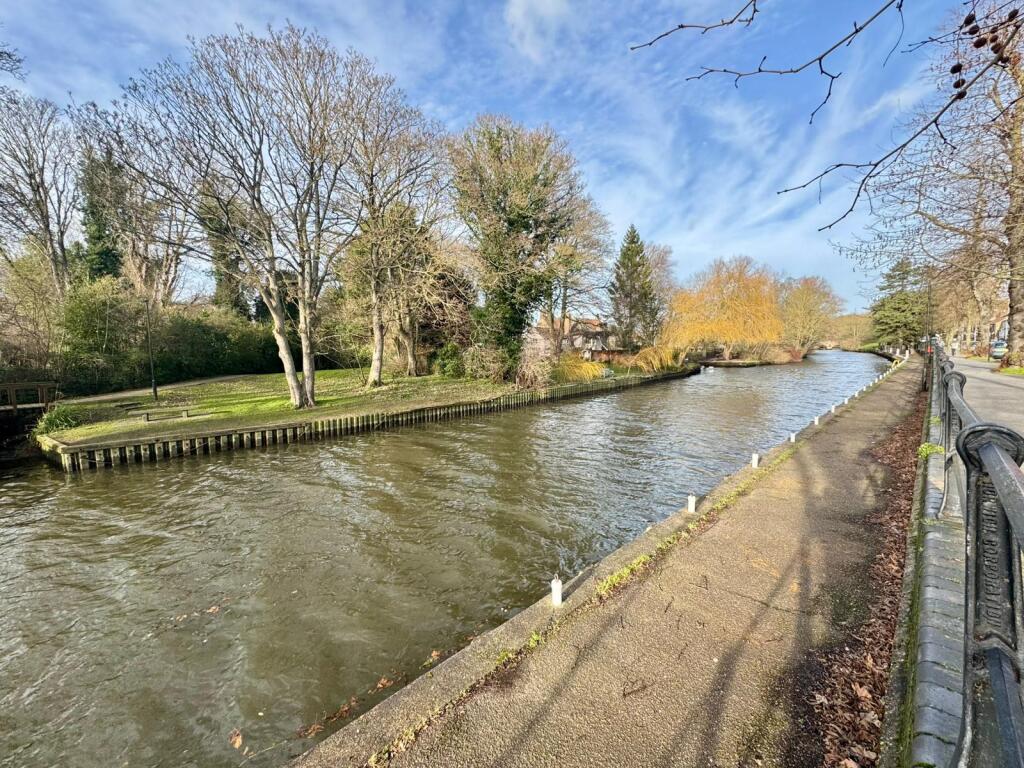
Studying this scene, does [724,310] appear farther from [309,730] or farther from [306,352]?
[309,730]

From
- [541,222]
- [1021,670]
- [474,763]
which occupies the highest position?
[541,222]

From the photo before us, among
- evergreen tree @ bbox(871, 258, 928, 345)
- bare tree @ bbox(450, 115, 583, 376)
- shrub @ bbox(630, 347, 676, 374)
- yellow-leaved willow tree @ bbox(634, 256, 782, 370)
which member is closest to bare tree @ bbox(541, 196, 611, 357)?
bare tree @ bbox(450, 115, 583, 376)

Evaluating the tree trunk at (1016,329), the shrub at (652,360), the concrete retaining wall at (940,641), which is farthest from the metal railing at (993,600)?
the shrub at (652,360)

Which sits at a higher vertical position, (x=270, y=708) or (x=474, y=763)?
(x=474, y=763)

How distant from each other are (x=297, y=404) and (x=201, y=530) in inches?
331

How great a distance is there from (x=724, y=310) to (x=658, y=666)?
40171 millimetres

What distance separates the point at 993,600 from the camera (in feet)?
4.43

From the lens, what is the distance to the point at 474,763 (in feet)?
7.61

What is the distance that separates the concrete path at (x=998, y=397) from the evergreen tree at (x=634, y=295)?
831 inches

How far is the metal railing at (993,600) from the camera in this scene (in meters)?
0.99

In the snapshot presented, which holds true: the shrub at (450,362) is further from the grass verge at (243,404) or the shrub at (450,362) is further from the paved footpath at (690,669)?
the paved footpath at (690,669)

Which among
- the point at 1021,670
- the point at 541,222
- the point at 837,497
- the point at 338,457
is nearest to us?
the point at 1021,670

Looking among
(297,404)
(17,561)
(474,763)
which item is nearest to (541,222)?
(297,404)

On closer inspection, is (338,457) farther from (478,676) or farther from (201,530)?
(478,676)
